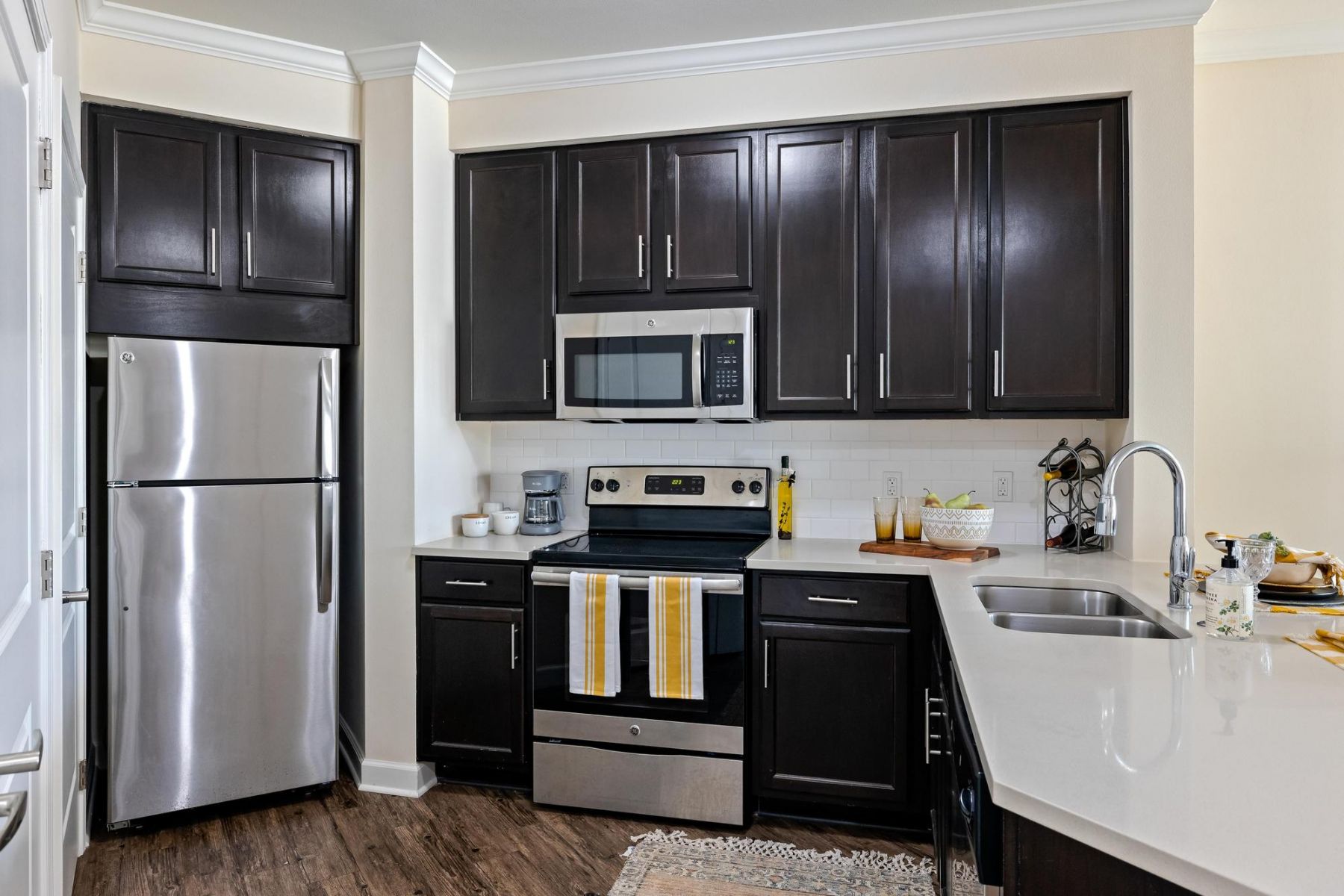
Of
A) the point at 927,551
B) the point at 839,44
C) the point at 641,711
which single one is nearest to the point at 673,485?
the point at 641,711

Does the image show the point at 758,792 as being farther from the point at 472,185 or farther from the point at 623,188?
the point at 472,185

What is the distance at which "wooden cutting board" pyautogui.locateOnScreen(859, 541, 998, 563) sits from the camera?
9.09 feet

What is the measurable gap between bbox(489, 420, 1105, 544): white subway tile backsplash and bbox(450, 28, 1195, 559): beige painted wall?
0.34 m

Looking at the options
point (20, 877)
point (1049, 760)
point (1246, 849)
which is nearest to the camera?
point (1246, 849)

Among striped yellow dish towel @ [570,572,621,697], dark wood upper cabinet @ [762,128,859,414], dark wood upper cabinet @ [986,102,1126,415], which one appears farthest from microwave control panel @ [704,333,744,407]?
dark wood upper cabinet @ [986,102,1126,415]

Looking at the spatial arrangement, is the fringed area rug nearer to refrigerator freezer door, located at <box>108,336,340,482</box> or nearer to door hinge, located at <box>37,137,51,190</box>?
refrigerator freezer door, located at <box>108,336,340,482</box>

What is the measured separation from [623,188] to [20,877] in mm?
2570

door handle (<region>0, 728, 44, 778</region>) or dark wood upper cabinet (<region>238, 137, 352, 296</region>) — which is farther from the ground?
dark wood upper cabinet (<region>238, 137, 352, 296</region>)

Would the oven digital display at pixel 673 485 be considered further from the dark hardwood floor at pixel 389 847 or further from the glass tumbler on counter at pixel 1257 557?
the glass tumbler on counter at pixel 1257 557

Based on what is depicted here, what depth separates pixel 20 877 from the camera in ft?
4.66

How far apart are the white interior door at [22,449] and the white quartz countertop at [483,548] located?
1376mm

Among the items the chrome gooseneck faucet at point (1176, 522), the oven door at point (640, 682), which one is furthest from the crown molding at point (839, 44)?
the oven door at point (640, 682)

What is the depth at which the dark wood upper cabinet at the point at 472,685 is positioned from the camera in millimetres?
3008

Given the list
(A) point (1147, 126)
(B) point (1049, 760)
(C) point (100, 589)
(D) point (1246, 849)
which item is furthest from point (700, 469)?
(D) point (1246, 849)
